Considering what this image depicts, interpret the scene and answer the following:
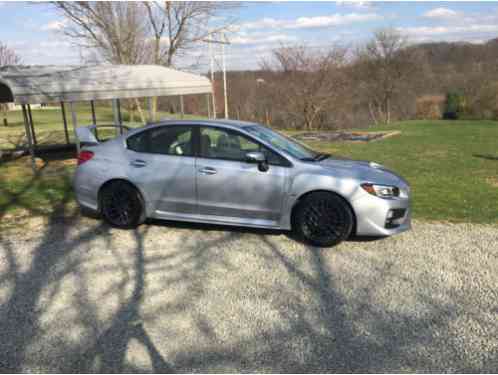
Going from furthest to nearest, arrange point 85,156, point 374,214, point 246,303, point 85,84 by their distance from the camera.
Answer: point 85,84
point 85,156
point 374,214
point 246,303

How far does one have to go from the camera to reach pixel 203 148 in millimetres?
5305

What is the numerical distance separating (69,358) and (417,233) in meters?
4.24

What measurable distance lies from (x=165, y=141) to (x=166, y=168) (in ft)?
1.30

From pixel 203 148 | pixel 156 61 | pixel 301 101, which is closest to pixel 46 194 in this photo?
pixel 203 148

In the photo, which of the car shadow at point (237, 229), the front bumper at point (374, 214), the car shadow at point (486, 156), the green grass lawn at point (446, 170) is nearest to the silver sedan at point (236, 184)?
the front bumper at point (374, 214)

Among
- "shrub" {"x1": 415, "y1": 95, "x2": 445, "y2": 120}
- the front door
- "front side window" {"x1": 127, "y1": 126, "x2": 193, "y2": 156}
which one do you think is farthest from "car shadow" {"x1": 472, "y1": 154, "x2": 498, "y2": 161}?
"shrub" {"x1": 415, "y1": 95, "x2": 445, "y2": 120}

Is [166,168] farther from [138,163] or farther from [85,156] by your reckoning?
[85,156]

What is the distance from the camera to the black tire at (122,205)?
217 inches

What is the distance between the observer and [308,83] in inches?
1195

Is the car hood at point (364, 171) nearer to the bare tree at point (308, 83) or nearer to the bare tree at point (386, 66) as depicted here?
the bare tree at point (308, 83)

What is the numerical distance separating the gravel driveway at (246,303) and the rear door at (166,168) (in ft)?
1.30

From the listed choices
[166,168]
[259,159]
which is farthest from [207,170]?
[259,159]

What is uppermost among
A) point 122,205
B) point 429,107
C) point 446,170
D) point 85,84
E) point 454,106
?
point 85,84

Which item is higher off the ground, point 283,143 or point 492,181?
point 283,143
